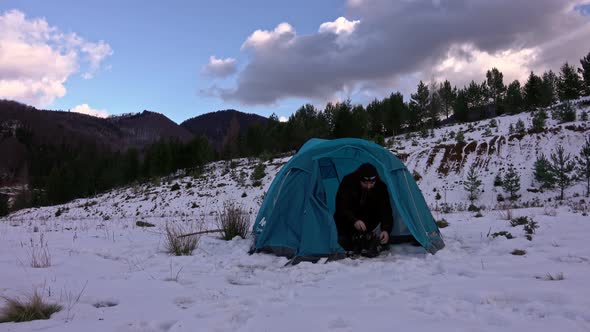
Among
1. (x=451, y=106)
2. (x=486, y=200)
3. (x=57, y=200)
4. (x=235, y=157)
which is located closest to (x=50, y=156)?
(x=57, y=200)

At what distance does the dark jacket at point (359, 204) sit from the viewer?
17.7 ft

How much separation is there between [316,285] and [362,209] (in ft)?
7.08

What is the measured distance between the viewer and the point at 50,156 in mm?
96438

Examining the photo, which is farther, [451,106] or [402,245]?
[451,106]

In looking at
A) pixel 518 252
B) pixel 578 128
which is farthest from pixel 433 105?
pixel 518 252

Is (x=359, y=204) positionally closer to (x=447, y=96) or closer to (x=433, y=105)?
(x=433, y=105)

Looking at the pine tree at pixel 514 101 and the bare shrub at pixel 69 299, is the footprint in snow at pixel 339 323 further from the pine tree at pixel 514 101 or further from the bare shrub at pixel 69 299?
the pine tree at pixel 514 101

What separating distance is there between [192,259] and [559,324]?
4.21 metres

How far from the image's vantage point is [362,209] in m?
5.53

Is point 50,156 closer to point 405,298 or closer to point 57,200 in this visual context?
point 57,200

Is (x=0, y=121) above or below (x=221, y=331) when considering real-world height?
above

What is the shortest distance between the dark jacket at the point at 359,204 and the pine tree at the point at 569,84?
46843 millimetres

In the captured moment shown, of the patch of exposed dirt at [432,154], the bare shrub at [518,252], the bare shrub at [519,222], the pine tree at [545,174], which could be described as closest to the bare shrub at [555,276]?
the bare shrub at [518,252]

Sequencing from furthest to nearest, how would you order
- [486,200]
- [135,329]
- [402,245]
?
[486,200] → [402,245] → [135,329]
